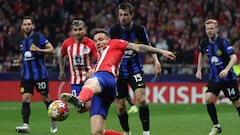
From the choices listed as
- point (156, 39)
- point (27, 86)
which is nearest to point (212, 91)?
point (27, 86)

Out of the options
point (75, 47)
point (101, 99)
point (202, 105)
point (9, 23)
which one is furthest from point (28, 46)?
point (9, 23)

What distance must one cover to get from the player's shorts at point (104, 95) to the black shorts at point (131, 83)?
256cm

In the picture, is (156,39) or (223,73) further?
(156,39)

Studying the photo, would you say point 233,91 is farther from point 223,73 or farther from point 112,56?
point 112,56

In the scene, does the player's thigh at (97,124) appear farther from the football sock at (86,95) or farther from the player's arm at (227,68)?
the player's arm at (227,68)

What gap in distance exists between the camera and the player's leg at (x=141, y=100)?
38.9 feet

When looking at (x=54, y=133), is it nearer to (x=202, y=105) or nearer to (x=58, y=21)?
(x=202, y=105)

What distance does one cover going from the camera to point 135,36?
40.0ft

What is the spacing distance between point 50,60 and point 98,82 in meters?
16.7

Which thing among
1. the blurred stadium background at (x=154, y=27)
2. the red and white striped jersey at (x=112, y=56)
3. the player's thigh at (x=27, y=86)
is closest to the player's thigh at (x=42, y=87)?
the player's thigh at (x=27, y=86)

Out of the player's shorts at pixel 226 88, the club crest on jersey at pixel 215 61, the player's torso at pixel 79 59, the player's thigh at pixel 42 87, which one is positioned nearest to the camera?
the player's torso at pixel 79 59

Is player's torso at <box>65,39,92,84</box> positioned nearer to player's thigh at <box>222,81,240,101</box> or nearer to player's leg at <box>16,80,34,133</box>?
player's leg at <box>16,80,34,133</box>

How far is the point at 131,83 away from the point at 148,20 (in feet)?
53.7

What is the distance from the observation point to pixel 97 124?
362 inches
